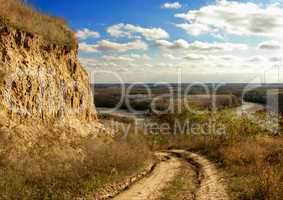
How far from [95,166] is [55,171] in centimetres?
268

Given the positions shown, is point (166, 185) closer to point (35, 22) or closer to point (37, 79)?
point (37, 79)

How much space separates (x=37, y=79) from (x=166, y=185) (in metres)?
8.09

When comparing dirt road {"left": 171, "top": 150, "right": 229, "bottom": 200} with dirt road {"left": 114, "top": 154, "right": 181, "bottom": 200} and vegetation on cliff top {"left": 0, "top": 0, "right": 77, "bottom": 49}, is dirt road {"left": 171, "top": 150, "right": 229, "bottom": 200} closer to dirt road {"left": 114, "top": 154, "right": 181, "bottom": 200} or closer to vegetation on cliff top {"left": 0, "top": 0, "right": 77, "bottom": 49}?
dirt road {"left": 114, "top": 154, "right": 181, "bottom": 200}

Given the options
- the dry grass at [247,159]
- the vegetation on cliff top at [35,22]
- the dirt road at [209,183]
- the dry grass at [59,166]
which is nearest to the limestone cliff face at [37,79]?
the vegetation on cliff top at [35,22]

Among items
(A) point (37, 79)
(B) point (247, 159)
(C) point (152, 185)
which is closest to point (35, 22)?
(A) point (37, 79)

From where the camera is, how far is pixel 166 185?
54.2 feet

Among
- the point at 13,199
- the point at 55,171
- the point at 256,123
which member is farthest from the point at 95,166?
the point at 256,123

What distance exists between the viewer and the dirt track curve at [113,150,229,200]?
14.4m

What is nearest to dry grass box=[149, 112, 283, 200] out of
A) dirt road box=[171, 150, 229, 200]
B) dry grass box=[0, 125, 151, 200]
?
dirt road box=[171, 150, 229, 200]

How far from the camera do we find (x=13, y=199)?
11195mm

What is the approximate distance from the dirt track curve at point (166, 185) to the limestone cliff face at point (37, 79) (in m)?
5.89

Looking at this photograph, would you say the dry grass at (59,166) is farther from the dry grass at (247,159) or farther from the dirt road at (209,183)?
the dry grass at (247,159)

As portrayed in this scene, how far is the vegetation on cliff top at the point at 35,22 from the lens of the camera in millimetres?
18047

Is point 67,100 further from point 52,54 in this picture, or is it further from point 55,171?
point 55,171
